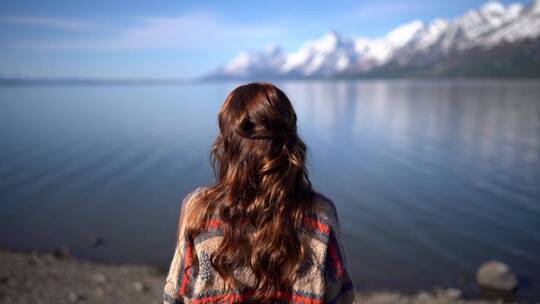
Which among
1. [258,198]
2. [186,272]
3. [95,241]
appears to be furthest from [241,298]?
[95,241]

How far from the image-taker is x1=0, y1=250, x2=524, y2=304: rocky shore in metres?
7.92

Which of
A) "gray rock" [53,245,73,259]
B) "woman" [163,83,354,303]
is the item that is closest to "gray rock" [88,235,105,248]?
"gray rock" [53,245,73,259]

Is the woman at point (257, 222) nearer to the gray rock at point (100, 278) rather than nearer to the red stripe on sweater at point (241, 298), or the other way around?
the red stripe on sweater at point (241, 298)

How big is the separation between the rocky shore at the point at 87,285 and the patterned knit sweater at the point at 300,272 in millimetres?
6427

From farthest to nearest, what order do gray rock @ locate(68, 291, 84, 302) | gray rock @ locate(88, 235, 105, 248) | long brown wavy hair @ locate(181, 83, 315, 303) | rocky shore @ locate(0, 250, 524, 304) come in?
gray rock @ locate(88, 235, 105, 248) < rocky shore @ locate(0, 250, 524, 304) < gray rock @ locate(68, 291, 84, 302) < long brown wavy hair @ locate(181, 83, 315, 303)

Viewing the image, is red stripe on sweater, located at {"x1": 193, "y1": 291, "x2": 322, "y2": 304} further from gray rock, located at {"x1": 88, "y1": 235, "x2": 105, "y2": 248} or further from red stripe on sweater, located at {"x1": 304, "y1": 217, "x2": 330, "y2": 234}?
gray rock, located at {"x1": 88, "y1": 235, "x2": 105, "y2": 248}

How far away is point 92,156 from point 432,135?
24088 mm

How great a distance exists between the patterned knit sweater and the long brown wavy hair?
4cm

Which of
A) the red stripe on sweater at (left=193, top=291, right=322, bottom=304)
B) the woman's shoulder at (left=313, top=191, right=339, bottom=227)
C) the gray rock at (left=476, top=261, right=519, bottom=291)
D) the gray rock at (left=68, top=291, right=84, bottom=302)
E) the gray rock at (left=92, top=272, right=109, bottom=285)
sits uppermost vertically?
the woman's shoulder at (left=313, top=191, right=339, bottom=227)

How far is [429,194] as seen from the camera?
15.9m

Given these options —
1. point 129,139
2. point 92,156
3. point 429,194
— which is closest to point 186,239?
point 429,194

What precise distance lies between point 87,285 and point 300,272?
797 centimetres

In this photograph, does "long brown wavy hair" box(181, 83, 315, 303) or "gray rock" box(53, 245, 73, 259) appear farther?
"gray rock" box(53, 245, 73, 259)

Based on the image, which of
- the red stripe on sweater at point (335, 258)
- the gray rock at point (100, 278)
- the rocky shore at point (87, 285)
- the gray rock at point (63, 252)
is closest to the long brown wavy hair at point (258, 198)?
the red stripe on sweater at point (335, 258)
